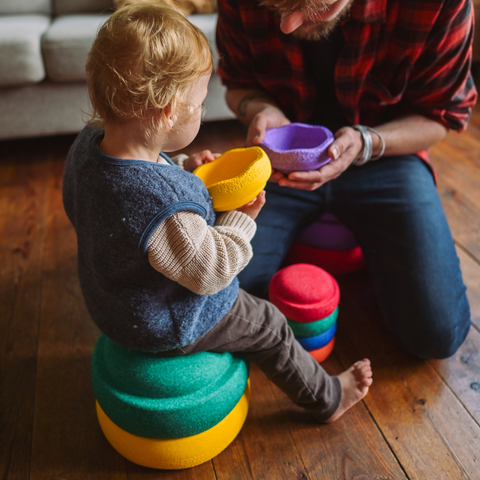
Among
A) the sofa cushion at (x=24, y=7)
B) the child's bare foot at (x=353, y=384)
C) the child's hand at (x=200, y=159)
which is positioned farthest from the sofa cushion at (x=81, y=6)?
the child's bare foot at (x=353, y=384)

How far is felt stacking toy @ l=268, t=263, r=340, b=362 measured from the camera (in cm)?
98

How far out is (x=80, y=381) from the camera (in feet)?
3.39

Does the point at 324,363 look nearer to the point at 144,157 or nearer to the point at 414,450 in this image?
the point at 414,450

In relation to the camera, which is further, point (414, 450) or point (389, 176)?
point (389, 176)

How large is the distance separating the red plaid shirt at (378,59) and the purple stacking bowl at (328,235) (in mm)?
257

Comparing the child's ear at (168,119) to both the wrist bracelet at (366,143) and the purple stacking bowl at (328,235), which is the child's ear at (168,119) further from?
the purple stacking bowl at (328,235)

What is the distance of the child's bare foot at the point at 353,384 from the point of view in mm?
931

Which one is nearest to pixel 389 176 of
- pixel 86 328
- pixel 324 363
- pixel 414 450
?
pixel 324 363

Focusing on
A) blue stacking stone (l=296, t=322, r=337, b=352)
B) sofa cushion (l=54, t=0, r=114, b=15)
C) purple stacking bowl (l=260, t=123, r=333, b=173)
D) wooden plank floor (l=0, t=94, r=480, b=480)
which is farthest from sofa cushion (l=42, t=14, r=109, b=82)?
blue stacking stone (l=296, t=322, r=337, b=352)

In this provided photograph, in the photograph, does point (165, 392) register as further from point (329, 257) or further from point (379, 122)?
point (379, 122)

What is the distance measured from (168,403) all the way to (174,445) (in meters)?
0.09

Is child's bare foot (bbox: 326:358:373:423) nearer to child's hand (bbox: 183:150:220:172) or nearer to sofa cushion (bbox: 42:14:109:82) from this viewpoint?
child's hand (bbox: 183:150:220:172)

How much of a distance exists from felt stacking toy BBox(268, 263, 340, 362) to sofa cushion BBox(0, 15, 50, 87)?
4.57 ft

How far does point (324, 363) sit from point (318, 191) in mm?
411
